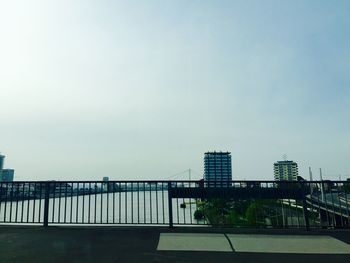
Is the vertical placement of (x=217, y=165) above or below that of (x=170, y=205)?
above

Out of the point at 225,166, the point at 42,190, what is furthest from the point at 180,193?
the point at 225,166

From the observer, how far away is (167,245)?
4.36 m

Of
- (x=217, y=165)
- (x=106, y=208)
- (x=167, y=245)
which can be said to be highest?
(x=217, y=165)

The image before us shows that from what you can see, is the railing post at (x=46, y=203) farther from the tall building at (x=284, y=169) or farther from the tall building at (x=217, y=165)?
the tall building at (x=284, y=169)

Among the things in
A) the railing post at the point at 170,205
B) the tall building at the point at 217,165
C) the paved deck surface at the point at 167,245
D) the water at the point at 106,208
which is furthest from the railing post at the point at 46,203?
the tall building at the point at 217,165

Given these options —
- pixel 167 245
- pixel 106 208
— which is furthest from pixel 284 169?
pixel 167 245

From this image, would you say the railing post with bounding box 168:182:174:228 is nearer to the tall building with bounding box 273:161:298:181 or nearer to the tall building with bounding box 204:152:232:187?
the tall building with bounding box 273:161:298:181

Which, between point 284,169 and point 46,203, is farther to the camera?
point 284,169

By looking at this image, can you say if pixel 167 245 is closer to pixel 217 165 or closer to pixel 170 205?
pixel 170 205

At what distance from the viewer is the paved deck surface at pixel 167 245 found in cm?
366

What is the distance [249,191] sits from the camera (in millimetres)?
6234

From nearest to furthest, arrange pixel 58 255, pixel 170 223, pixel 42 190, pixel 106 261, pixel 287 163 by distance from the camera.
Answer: pixel 106 261 < pixel 58 255 < pixel 170 223 < pixel 42 190 < pixel 287 163

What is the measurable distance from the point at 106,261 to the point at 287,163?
197812 mm

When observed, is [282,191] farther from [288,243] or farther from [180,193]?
[180,193]
